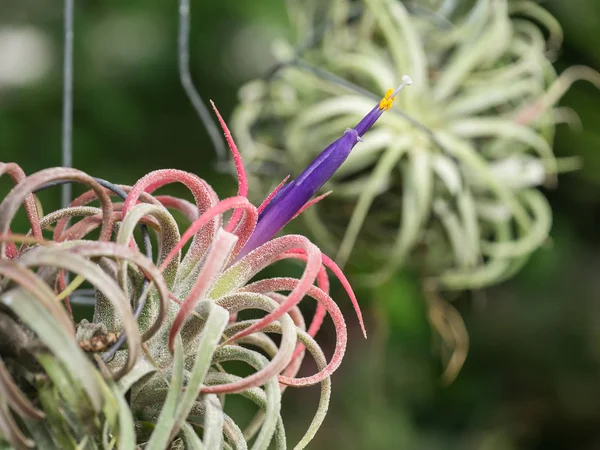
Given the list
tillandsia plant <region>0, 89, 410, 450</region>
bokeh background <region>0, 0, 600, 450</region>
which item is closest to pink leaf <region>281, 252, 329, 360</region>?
tillandsia plant <region>0, 89, 410, 450</region>

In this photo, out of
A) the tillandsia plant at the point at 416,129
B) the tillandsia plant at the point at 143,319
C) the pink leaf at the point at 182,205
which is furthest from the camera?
the tillandsia plant at the point at 416,129

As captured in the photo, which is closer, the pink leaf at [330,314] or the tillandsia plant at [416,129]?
the pink leaf at [330,314]

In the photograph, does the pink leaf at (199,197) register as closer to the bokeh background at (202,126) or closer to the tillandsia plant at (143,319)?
the tillandsia plant at (143,319)

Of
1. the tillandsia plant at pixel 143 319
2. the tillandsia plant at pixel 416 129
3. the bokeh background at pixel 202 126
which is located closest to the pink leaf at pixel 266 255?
the tillandsia plant at pixel 143 319

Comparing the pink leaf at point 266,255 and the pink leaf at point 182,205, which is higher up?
the pink leaf at point 182,205

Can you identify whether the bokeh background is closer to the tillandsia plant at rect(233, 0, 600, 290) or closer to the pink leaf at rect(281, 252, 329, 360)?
the tillandsia plant at rect(233, 0, 600, 290)

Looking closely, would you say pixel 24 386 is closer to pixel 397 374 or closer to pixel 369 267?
pixel 369 267
